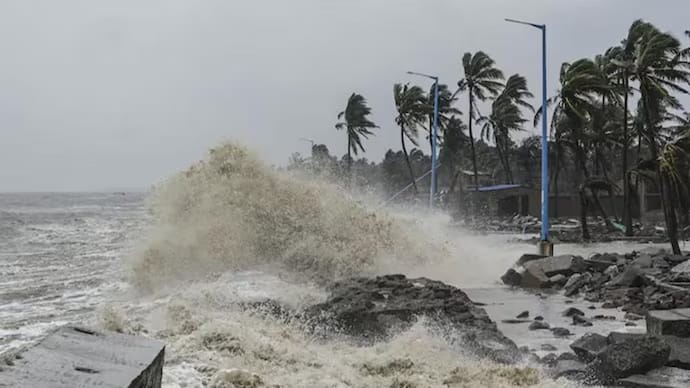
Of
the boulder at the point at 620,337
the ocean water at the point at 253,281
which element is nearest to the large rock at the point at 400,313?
the ocean water at the point at 253,281

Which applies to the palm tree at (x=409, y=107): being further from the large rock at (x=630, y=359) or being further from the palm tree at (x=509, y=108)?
the large rock at (x=630, y=359)

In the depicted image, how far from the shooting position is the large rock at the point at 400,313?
8422 mm

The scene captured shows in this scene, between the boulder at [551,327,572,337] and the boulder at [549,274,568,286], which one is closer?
the boulder at [551,327,572,337]

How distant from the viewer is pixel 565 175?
247 feet

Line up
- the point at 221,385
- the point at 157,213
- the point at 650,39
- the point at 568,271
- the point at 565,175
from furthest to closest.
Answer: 1. the point at 565,175
2. the point at 650,39
3. the point at 157,213
4. the point at 568,271
5. the point at 221,385

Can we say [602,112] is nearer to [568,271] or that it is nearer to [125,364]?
[568,271]

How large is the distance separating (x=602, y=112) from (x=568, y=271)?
1014 inches

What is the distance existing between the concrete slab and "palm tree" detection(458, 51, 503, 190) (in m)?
44.9

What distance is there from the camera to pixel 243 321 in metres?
9.01

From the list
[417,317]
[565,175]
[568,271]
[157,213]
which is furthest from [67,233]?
[565,175]

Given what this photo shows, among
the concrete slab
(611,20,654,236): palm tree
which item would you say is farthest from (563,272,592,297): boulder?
(611,20,654,236): palm tree

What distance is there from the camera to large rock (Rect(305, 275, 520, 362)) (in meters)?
8.42

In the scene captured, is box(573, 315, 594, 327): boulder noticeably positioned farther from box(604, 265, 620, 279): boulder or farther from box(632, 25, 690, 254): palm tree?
box(632, 25, 690, 254): palm tree

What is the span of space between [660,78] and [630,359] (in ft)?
93.2
